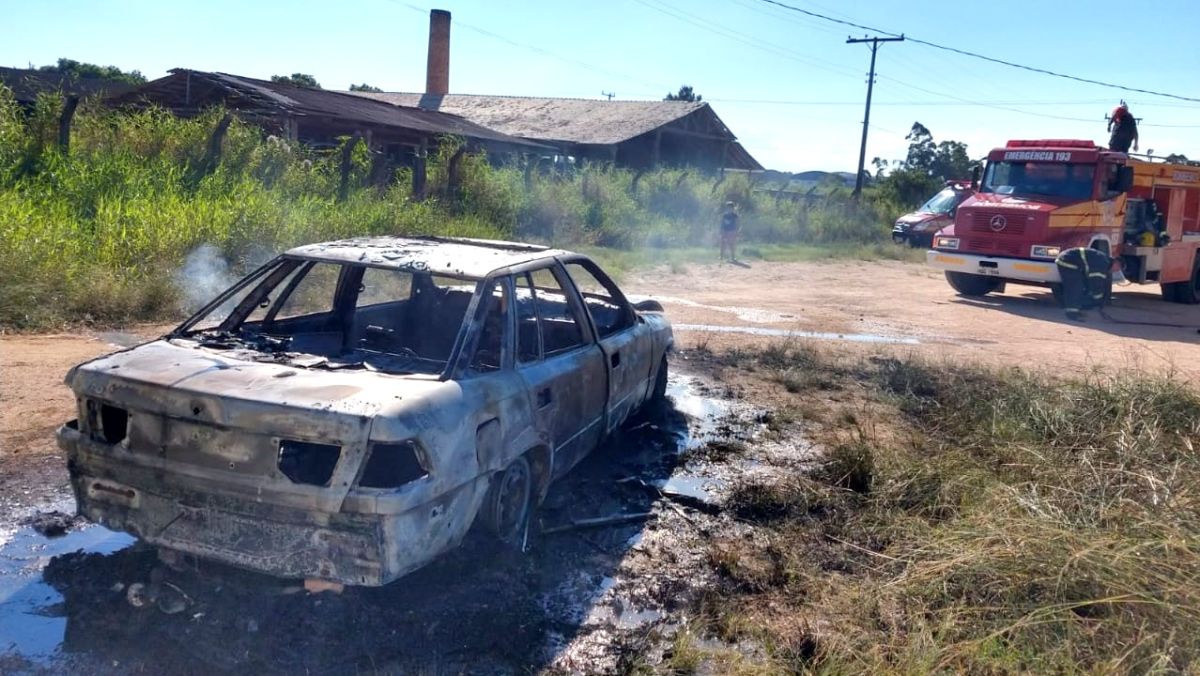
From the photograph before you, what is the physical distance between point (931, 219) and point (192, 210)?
22491 millimetres

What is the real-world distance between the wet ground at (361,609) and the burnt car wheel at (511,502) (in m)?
0.13

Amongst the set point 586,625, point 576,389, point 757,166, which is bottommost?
point 586,625

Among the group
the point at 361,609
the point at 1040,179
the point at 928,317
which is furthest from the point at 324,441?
the point at 1040,179

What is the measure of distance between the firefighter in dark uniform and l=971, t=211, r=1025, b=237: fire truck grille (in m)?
0.86

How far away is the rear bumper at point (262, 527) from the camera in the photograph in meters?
3.43

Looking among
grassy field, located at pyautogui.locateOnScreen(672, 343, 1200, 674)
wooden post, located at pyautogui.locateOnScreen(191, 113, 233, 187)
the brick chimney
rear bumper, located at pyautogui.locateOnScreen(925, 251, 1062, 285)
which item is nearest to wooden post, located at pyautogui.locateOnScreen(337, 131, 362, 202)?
wooden post, located at pyautogui.locateOnScreen(191, 113, 233, 187)

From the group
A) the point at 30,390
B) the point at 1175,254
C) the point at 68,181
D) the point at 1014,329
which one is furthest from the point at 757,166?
the point at 30,390

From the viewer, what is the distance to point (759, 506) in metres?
5.35

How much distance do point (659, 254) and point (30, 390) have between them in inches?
649

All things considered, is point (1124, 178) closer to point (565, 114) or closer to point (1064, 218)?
point (1064, 218)

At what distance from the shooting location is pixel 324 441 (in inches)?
135

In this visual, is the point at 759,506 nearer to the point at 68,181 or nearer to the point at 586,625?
the point at 586,625

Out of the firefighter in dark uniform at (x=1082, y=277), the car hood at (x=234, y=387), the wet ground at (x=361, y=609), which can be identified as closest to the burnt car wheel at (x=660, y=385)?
the wet ground at (x=361, y=609)

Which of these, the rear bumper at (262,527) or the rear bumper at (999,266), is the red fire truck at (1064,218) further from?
the rear bumper at (262,527)
